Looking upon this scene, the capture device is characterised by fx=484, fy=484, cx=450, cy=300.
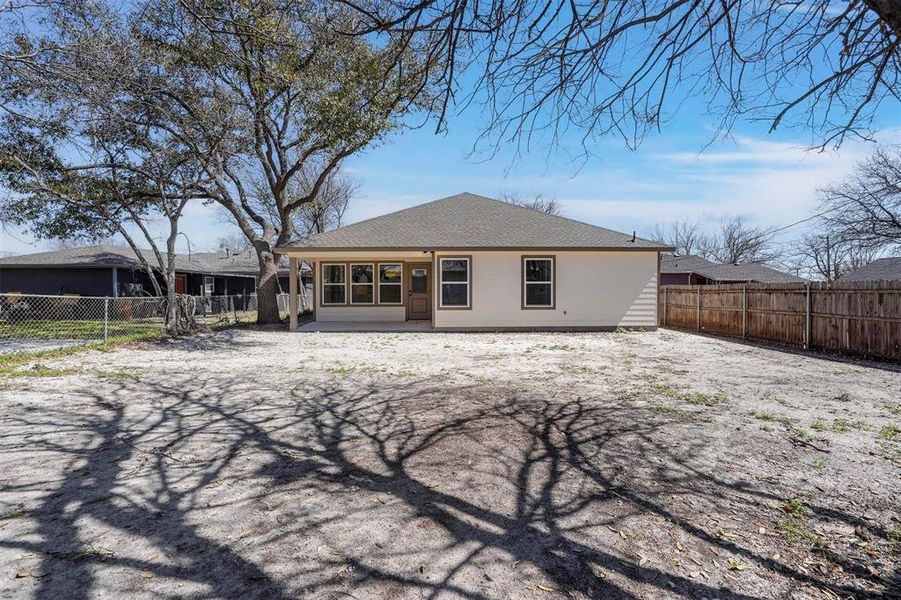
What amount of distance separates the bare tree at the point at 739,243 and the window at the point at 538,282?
3557 centimetres

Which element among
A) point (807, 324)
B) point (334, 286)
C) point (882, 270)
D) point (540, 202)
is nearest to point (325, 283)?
point (334, 286)

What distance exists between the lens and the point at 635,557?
2.34 meters

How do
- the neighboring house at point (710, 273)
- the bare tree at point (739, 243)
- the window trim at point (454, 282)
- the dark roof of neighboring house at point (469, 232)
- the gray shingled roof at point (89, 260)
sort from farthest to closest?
the bare tree at point (739, 243) → the neighboring house at point (710, 273) → the gray shingled roof at point (89, 260) → the window trim at point (454, 282) → the dark roof of neighboring house at point (469, 232)

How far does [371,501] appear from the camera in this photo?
2.93 m

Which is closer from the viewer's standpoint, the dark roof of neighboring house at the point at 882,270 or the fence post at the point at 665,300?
the fence post at the point at 665,300

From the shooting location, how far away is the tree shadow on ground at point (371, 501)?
7.16ft

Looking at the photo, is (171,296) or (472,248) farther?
(472,248)

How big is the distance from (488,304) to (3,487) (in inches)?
443

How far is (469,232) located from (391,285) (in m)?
3.22

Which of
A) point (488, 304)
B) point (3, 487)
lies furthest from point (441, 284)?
point (3, 487)

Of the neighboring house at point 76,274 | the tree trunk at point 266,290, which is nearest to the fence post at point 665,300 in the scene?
the tree trunk at point 266,290

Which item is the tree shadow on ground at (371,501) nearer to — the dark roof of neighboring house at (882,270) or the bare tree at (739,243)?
the dark roof of neighboring house at (882,270)

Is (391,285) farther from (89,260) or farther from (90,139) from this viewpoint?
(89,260)

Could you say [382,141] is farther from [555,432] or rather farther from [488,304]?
[555,432]
